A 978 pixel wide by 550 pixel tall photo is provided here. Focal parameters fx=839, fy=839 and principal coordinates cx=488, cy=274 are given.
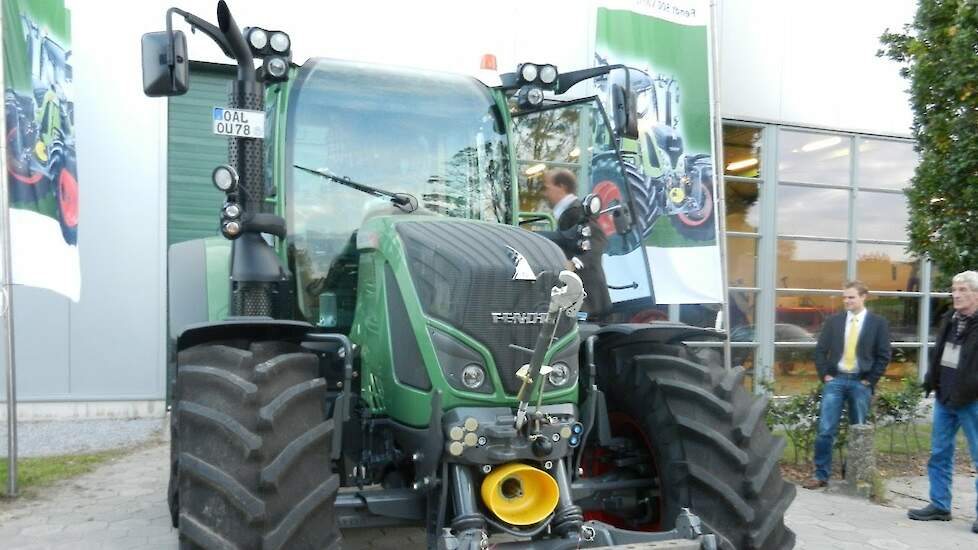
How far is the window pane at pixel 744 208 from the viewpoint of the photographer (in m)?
11.7

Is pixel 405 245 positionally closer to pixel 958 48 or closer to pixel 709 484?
pixel 709 484

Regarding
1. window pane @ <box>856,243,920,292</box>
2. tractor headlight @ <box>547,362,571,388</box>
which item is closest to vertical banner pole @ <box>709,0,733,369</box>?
window pane @ <box>856,243,920,292</box>

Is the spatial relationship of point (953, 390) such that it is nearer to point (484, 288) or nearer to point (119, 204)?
point (484, 288)

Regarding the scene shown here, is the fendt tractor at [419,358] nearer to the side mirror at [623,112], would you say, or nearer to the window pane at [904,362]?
the side mirror at [623,112]

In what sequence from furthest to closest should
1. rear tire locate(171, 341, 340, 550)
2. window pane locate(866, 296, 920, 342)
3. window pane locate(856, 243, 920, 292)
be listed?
window pane locate(866, 296, 920, 342), window pane locate(856, 243, 920, 292), rear tire locate(171, 341, 340, 550)

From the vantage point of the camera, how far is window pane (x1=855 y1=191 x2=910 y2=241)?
12.4 m

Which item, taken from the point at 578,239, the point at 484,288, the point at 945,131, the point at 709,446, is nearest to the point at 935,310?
the point at 945,131

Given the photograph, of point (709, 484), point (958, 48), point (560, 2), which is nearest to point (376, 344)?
point (709, 484)

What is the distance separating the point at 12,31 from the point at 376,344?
13.8 feet

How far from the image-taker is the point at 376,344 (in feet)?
12.8

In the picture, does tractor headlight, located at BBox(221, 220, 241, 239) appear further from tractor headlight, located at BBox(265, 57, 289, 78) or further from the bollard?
the bollard

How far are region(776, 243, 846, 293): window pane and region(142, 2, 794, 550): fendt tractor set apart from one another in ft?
24.6

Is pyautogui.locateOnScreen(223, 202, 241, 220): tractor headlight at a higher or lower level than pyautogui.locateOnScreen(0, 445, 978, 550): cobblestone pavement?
higher

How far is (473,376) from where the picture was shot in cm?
346
